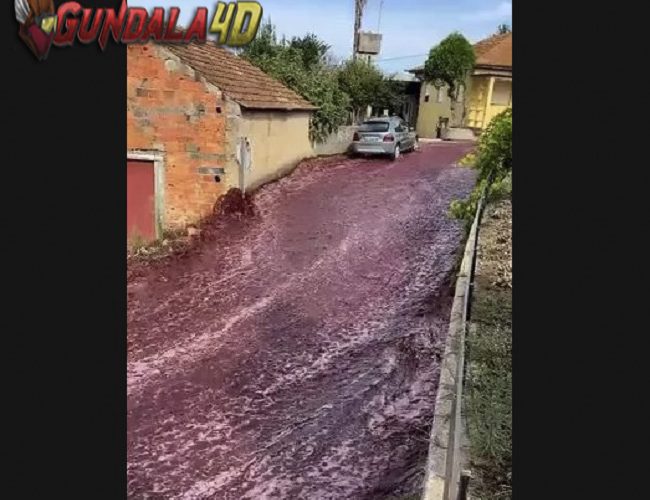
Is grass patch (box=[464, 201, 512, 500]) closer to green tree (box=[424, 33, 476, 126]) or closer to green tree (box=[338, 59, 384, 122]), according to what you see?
green tree (box=[338, 59, 384, 122])

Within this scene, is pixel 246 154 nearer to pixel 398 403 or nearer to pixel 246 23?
pixel 398 403

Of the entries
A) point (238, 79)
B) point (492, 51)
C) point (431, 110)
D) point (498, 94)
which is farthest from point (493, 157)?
point (431, 110)

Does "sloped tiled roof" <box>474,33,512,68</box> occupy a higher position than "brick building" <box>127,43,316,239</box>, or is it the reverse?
"sloped tiled roof" <box>474,33,512,68</box>

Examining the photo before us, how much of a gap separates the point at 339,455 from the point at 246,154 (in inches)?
320

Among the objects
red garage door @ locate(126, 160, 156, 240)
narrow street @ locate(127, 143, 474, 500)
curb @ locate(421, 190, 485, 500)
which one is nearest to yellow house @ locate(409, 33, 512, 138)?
narrow street @ locate(127, 143, 474, 500)

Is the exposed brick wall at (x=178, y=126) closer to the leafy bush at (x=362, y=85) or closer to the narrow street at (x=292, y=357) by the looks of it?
the narrow street at (x=292, y=357)

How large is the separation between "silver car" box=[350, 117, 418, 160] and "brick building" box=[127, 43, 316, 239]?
6992 millimetres

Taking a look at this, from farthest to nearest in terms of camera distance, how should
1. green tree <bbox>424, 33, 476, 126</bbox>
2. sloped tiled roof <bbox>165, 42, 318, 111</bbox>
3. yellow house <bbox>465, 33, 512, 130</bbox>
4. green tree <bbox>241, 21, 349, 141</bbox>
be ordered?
green tree <bbox>424, 33, 476, 126</bbox>
yellow house <bbox>465, 33, 512, 130</bbox>
green tree <bbox>241, 21, 349, 141</bbox>
sloped tiled roof <bbox>165, 42, 318, 111</bbox>

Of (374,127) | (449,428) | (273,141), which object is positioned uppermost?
(374,127)

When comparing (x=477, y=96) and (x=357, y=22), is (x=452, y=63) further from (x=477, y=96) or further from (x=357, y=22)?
(x=357, y=22)

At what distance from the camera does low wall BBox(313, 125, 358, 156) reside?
18.1 meters

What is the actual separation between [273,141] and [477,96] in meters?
14.7

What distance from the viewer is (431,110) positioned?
89.5 feet
